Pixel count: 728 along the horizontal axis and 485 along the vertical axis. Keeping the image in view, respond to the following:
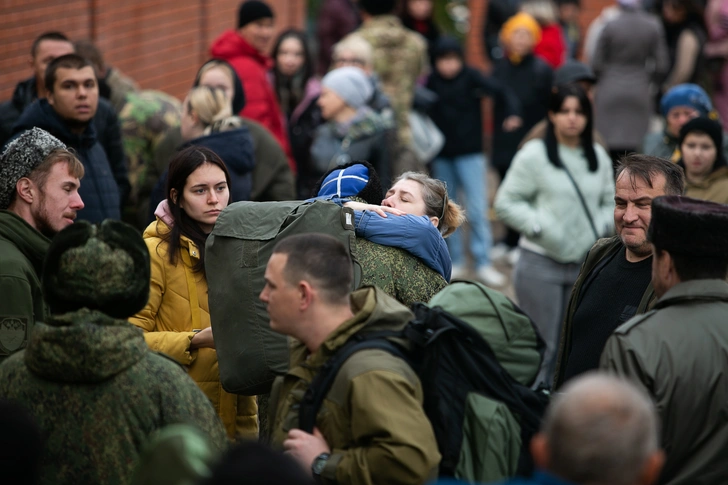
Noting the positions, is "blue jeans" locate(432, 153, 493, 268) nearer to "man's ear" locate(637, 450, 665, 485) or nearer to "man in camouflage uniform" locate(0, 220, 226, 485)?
"man in camouflage uniform" locate(0, 220, 226, 485)

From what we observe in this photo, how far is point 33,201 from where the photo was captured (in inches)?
193

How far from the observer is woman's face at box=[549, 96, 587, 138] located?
7391mm

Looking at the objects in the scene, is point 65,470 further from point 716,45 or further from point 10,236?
point 716,45

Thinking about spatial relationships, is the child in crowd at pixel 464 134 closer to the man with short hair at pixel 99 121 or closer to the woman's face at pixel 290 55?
the woman's face at pixel 290 55

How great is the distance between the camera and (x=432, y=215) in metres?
5.16

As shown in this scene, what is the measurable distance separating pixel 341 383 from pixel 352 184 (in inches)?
63.2

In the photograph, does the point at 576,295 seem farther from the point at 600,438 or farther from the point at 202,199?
the point at 600,438

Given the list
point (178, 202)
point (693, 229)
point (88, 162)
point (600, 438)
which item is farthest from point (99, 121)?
point (600, 438)

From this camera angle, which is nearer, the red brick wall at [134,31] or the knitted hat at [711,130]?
the knitted hat at [711,130]

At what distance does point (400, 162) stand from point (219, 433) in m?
5.89

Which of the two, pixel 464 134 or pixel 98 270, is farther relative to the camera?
pixel 464 134

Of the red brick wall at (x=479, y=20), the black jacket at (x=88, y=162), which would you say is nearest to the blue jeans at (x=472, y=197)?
the black jacket at (x=88, y=162)

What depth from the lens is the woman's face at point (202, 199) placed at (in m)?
4.97

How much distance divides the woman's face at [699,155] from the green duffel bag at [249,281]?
346cm
